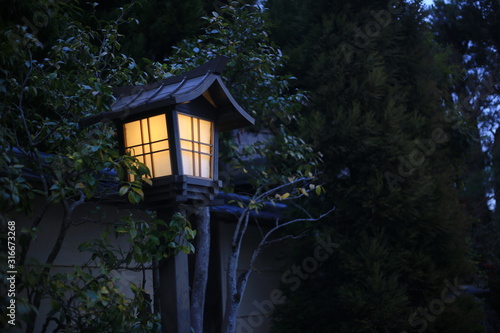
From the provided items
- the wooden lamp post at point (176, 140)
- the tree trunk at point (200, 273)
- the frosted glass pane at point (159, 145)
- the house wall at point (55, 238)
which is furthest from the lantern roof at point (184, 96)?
the tree trunk at point (200, 273)

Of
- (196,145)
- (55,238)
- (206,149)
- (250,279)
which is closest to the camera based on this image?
(196,145)

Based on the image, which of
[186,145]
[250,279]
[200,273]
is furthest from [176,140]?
[250,279]

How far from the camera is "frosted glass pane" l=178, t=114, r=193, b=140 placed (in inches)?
151

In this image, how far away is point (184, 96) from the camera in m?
3.70

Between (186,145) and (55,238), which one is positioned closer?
(186,145)

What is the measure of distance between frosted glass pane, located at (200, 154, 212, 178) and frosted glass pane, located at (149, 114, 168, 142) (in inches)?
13.3

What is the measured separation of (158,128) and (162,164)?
9.7 inches

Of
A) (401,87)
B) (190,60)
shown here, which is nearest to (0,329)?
(190,60)

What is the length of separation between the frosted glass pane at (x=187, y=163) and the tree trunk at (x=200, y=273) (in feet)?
6.00

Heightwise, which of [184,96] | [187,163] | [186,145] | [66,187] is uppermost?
[184,96]

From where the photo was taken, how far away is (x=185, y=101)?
146 inches

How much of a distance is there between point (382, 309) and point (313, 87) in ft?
10.5

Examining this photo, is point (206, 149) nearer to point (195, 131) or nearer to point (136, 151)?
point (195, 131)

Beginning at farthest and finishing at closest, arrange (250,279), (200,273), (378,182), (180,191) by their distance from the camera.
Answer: (250,279)
(378,182)
(200,273)
(180,191)
